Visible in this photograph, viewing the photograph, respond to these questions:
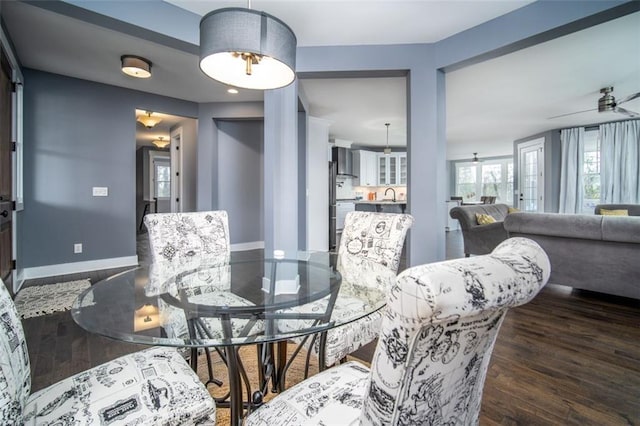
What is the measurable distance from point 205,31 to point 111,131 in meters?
3.75

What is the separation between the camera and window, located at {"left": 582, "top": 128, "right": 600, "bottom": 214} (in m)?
6.29

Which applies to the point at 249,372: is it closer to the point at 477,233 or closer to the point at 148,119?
Answer: the point at 477,233

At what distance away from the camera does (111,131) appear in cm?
425

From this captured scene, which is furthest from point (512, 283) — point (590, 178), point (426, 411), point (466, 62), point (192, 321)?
point (590, 178)

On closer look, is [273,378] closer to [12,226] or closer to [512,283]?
[512,283]

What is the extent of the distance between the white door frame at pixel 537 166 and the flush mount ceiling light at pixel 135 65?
304 inches

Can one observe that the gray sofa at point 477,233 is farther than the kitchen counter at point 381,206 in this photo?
No

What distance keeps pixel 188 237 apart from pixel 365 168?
6838 millimetres

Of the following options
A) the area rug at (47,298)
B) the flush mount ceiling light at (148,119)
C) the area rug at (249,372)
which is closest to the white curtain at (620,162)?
the area rug at (249,372)

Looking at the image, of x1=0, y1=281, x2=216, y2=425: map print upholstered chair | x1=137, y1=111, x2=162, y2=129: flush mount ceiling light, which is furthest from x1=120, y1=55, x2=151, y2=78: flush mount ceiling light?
x1=0, y1=281, x2=216, y2=425: map print upholstered chair

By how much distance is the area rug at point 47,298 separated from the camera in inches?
106

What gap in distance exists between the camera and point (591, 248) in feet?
9.73

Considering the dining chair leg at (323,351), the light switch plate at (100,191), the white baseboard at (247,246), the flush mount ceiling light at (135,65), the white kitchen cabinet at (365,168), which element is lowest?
the white baseboard at (247,246)

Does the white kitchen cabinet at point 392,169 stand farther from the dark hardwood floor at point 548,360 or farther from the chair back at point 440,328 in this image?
the chair back at point 440,328
